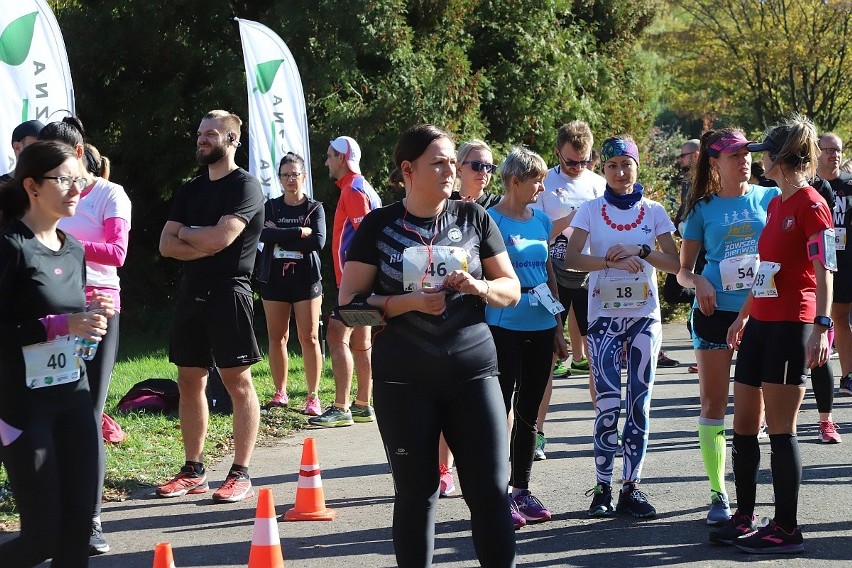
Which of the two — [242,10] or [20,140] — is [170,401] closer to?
[20,140]

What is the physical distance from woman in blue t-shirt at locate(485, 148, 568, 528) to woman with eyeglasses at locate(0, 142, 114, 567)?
251 cm

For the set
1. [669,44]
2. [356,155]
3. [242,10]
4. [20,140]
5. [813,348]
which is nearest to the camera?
[813,348]

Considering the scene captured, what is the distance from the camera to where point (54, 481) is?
4383mm

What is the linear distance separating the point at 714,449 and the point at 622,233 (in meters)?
1.35

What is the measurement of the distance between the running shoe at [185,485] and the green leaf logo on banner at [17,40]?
9.91 ft

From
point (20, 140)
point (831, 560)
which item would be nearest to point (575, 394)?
point (831, 560)

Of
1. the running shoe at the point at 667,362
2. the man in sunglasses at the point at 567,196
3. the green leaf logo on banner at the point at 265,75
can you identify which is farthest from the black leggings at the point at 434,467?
the running shoe at the point at 667,362

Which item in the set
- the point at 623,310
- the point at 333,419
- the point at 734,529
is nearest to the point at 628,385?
the point at 623,310

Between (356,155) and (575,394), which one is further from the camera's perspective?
(575,394)

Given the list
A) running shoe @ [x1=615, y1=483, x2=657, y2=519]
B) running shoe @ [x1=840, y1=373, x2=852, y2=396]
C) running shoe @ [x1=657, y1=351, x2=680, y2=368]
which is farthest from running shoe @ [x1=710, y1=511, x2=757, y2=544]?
running shoe @ [x1=657, y1=351, x2=680, y2=368]

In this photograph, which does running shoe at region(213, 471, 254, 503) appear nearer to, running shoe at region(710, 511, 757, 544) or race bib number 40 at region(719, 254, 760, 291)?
running shoe at region(710, 511, 757, 544)

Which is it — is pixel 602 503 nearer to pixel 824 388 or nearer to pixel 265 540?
pixel 265 540

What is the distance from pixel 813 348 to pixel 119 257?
361 centimetres

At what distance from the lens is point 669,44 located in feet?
96.7
